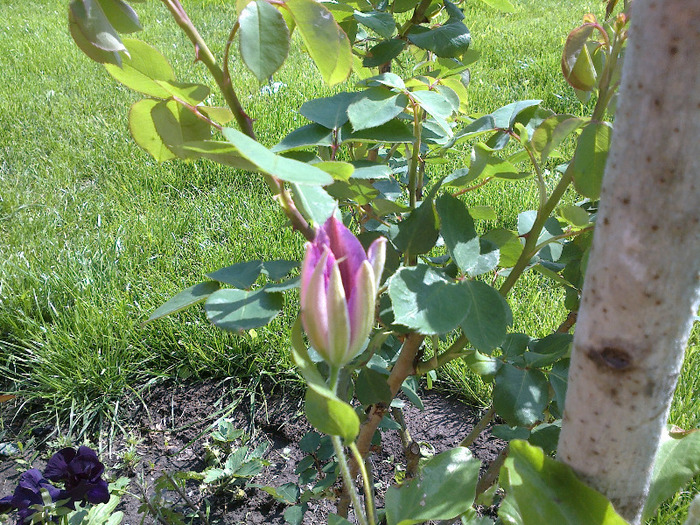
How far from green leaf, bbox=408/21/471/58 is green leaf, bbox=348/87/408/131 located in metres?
0.18

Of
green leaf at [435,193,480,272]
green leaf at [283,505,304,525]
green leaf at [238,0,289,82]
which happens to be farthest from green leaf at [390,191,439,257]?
green leaf at [283,505,304,525]

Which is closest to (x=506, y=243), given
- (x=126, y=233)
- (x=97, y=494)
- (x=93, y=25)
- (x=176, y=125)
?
(x=176, y=125)

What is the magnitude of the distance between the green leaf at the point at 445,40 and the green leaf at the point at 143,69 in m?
0.39

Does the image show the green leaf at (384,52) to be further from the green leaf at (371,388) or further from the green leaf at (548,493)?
the green leaf at (548,493)

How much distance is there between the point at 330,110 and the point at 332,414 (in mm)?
404

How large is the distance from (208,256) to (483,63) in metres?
2.19

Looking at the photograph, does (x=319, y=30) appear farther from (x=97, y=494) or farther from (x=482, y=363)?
(x=97, y=494)

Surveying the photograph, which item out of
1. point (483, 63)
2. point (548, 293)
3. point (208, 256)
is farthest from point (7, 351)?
point (483, 63)

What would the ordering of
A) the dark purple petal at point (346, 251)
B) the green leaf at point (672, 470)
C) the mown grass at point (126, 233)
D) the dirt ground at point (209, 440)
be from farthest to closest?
the mown grass at point (126, 233), the dirt ground at point (209, 440), the green leaf at point (672, 470), the dark purple petal at point (346, 251)

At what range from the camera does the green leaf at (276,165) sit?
0.39 meters

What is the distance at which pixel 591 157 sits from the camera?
2.07 feet

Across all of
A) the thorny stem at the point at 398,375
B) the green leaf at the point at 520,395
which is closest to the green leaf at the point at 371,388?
the thorny stem at the point at 398,375

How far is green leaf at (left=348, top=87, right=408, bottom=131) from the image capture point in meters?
0.66

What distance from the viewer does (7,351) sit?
172cm
